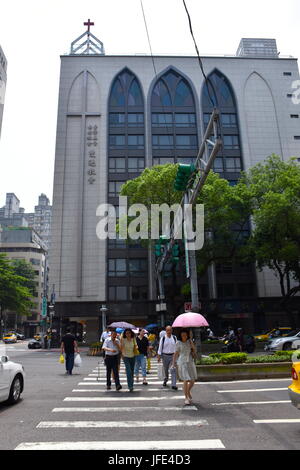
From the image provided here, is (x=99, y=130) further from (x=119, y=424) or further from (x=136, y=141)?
(x=119, y=424)

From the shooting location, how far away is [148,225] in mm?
29391

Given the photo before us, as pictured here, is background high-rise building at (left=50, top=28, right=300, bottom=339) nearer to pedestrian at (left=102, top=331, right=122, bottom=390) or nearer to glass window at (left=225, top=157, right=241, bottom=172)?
glass window at (left=225, top=157, right=241, bottom=172)

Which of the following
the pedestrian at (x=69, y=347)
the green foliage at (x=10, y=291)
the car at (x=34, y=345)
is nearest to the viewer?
the pedestrian at (x=69, y=347)

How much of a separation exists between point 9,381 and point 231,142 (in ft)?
140

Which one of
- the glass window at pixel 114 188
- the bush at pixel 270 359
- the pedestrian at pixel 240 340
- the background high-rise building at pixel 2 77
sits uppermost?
the background high-rise building at pixel 2 77

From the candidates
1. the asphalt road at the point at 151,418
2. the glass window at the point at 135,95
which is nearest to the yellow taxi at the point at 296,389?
the asphalt road at the point at 151,418

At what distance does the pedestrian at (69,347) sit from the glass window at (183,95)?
131 feet

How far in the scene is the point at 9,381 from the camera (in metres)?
8.01

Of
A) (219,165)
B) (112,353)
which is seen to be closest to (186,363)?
(112,353)

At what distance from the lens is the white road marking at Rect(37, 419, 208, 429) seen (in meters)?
6.28

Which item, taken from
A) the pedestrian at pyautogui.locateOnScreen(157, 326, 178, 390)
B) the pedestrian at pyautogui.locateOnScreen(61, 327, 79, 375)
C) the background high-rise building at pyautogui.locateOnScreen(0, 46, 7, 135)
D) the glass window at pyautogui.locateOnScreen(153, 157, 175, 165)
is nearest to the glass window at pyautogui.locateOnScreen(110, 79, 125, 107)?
A: the glass window at pyautogui.locateOnScreen(153, 157, 175, 165)

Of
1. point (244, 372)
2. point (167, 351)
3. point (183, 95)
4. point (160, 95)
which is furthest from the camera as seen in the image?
point (183, 95)

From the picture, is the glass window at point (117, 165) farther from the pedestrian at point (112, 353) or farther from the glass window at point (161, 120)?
the pedestrian at point (112, 353)

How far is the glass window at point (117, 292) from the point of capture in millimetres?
40250
